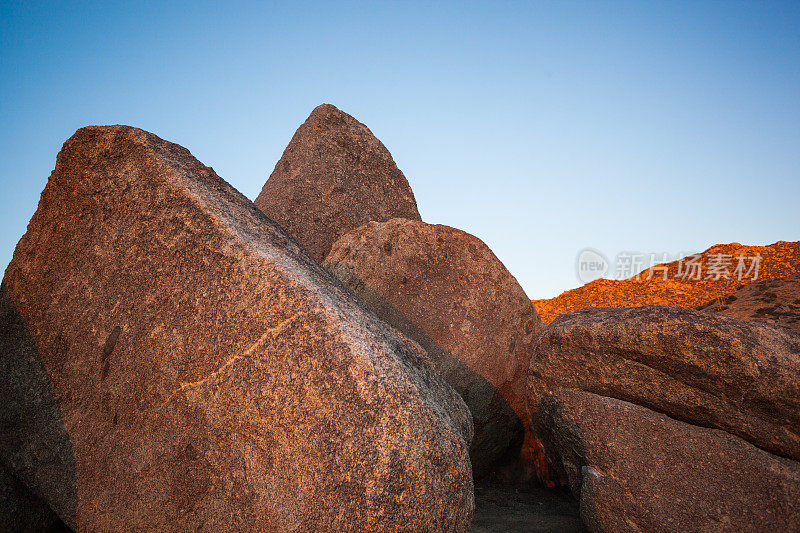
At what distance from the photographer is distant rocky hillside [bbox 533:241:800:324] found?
13367 mm

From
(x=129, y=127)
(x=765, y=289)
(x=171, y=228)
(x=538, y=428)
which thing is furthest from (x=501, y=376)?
(x=765, y=289)

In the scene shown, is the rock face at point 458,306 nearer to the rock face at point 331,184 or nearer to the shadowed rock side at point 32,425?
the rock face at point 331,184

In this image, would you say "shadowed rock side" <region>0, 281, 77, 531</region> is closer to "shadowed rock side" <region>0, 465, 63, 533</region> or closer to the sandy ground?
"shadowed rock side" <region>0, 465, 63, 533</region>

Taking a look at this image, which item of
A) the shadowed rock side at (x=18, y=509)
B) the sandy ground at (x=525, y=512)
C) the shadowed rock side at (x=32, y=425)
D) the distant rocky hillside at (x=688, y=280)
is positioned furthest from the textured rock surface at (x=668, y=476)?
the distant rocky hillside at (x=688, y=280)

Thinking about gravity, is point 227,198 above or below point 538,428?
above

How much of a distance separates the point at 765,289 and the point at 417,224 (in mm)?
7997

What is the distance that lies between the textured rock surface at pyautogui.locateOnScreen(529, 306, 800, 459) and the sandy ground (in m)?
1.01

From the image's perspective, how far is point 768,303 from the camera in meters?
8.16

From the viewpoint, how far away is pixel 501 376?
4.31 meters

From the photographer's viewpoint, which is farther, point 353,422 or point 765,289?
point 765,289

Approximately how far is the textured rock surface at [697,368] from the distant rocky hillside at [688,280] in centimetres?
970

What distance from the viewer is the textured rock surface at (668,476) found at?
9.14 feet

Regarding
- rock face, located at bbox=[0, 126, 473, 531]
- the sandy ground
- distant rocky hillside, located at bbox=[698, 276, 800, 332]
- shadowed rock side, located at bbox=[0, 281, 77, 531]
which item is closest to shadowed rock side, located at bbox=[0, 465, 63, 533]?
shadowed rock side, located at bbox=[0, 281, 77, 531]

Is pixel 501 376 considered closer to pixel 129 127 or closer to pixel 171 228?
pixel 171 228
